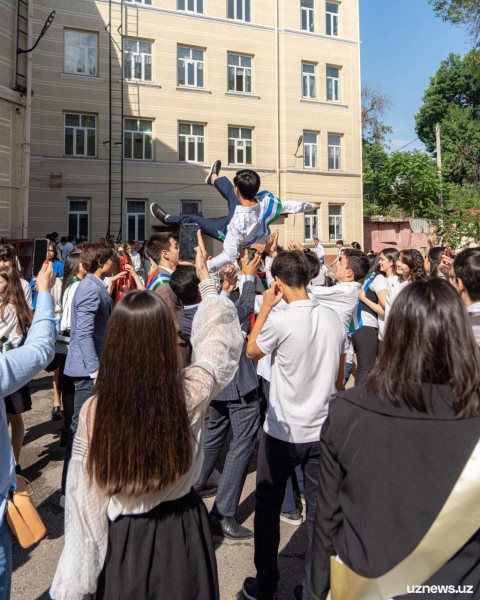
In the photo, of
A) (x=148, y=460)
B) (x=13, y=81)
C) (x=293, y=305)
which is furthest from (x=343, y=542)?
(x=13, y=81)

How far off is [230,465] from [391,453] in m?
2.59

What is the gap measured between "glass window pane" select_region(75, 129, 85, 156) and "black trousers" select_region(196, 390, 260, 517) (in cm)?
1929

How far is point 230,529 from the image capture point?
3.99 meters

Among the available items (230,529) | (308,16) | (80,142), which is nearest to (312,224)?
(308,16)

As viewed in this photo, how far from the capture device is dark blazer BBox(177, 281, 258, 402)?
399cm

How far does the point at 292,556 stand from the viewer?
376 centimetres

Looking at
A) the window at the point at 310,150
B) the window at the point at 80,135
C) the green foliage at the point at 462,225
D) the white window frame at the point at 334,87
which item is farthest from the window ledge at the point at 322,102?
the green foliage at the point at 462,225

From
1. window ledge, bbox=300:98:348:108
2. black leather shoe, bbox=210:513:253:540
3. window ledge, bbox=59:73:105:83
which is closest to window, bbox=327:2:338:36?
window ledge, bbox=300:98:348:108

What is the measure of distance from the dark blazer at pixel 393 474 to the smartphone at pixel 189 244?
1.54 metres

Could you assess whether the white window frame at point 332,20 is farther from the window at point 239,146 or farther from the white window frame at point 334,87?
the window at point 239,146

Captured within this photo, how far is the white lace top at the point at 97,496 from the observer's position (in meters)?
1.87

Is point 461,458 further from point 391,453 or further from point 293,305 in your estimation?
point 293,305

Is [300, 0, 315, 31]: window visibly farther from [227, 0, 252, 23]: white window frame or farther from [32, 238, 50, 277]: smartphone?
[32, 238, 50, 277]: smartphone

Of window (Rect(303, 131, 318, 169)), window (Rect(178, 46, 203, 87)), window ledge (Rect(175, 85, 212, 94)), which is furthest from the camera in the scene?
window (Rect(303, 131, 318, 169))
